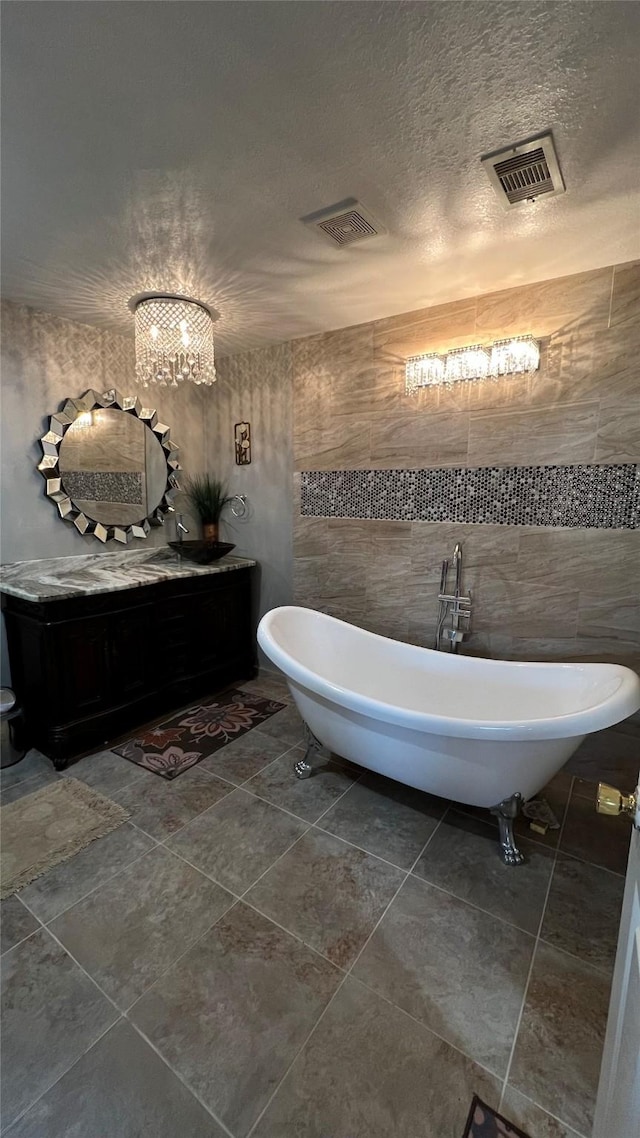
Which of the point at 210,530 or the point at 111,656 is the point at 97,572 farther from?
the point at 210,530

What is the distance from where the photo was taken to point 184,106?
1.21 meters

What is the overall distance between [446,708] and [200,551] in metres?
1.91

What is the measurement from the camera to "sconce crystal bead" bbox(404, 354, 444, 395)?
239 cm

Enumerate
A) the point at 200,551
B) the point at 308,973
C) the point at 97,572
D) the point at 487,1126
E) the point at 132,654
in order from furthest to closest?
the point at 200,551 → the point at 97,572 → the point at 132,654 → the point at 308,973 → the point at 487,1126

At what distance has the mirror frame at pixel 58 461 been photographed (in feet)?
8.45

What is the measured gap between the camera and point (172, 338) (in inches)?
87.4

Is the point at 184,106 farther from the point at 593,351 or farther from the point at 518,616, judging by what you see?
the point at 518,616

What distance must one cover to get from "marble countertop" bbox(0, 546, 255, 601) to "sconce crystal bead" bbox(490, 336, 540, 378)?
2050 millimetres

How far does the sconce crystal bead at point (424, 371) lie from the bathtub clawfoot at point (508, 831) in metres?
2.08

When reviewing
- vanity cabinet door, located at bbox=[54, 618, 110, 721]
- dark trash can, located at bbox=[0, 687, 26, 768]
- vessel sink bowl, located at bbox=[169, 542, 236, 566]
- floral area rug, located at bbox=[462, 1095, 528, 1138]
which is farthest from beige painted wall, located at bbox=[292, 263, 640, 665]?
dark trash can, located at bbox=[0, 687, 26, 768]

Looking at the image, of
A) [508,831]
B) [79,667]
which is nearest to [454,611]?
[508,831]

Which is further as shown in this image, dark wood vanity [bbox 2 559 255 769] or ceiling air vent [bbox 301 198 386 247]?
dark wood vanity [bbox 2 559 255 769]

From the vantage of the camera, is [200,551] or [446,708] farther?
[200,551]

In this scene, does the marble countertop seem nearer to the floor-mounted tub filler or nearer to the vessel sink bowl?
the vessel sink bowl
